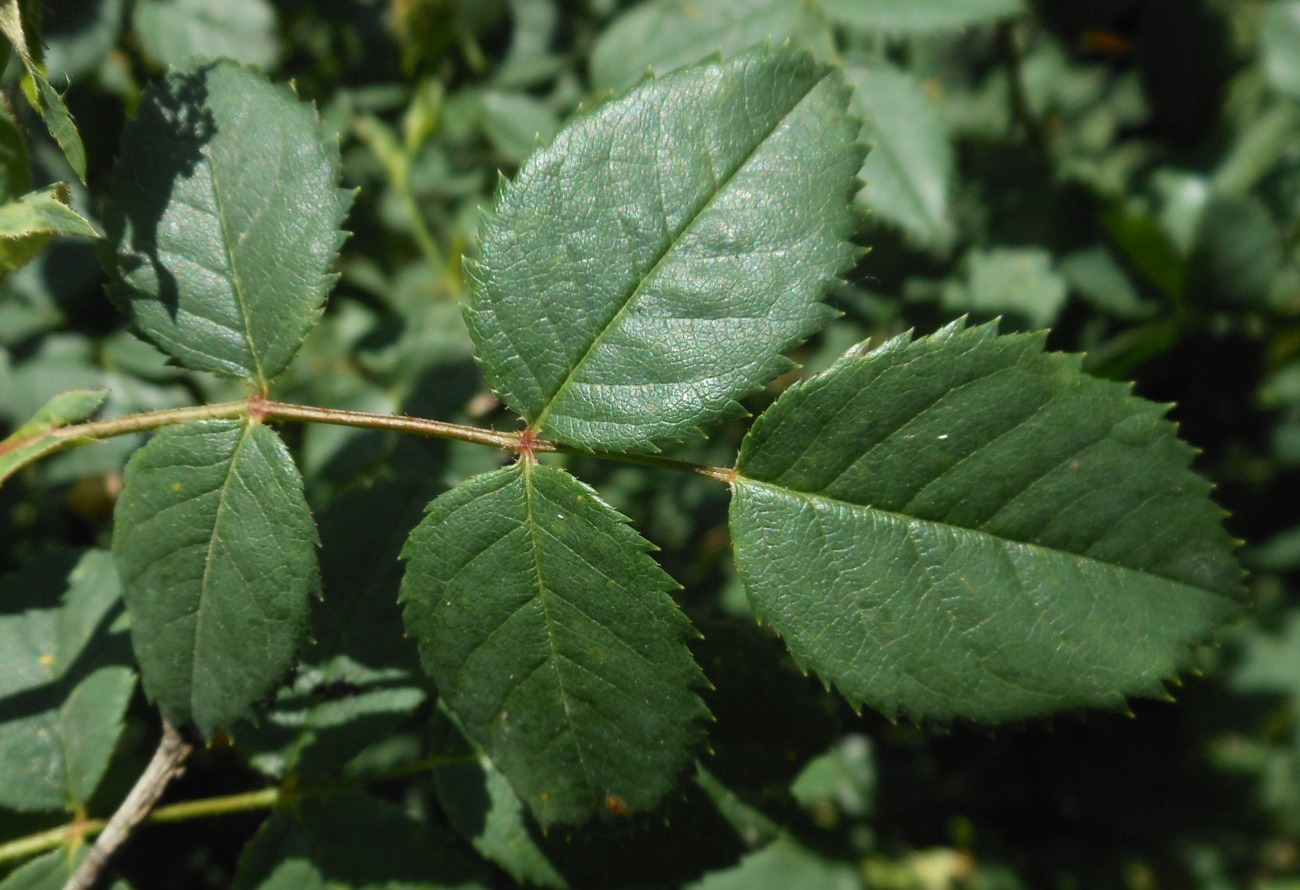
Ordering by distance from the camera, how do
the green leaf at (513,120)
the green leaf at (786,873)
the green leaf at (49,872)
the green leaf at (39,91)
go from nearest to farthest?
the green leaf at (39,91), the green leaf at (49,872), the green leaf at (513,120), the green leaf at (786,873)

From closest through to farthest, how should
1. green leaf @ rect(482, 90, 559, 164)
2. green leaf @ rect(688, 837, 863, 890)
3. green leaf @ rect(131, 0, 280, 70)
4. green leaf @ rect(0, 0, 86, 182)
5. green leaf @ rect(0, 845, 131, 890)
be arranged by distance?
1. green leaf @ rect(0, 0, 86, 182)
2. green leaf @ rect(0, 845, 131, 890)
3. green leaf @ rect(131, 0, 280, 70)
4. green leaf @ rect(482, 90, 559, 164)
5. green leaf @ rect(688, 837, 863, 890)

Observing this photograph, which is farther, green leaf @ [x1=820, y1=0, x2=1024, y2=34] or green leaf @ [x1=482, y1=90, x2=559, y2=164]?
green leaf @ [x1=482, y1=90, x2=559, y2=164]

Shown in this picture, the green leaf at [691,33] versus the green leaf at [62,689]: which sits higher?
the green leaf at [691,33]


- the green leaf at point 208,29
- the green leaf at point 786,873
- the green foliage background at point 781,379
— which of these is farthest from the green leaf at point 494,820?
the green leaf at point 208,29

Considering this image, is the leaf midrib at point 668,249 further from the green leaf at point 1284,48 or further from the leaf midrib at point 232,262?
the green leaf at point 1284,48

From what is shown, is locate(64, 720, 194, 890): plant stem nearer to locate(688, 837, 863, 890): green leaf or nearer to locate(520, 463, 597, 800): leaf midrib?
locate(520, 463, 597, 800): leaf midrib

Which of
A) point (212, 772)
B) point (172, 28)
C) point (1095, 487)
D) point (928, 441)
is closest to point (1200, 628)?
point (1095, 487)

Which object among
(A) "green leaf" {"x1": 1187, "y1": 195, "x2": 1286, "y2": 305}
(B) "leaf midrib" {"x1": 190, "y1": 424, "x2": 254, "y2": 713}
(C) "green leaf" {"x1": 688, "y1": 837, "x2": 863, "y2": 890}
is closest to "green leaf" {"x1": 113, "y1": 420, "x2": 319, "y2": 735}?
(B) "leaf midrib" {"x1": 190, "y1": 424, "x2": 254, "y2": 713}
